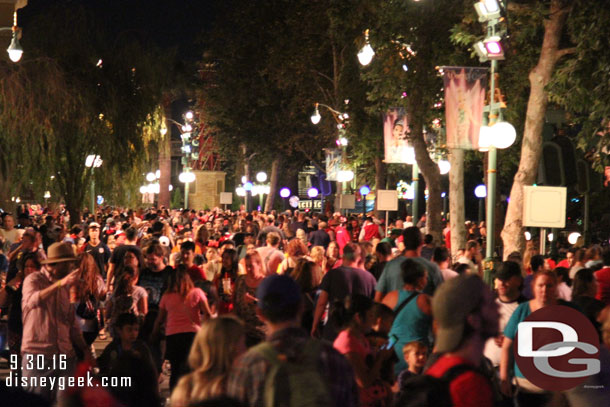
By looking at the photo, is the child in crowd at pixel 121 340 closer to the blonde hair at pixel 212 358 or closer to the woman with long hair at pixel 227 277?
the woman with long hair at pixel 227 277

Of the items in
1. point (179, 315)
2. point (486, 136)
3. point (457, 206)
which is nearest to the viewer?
point (179, 315)

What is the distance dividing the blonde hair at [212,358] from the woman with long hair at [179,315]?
183 inches

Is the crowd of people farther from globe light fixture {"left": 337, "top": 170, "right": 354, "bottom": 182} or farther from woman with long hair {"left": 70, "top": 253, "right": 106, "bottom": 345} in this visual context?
globe light fixture {"left": 337, "top": 170, "right": 354, "bottom": 182}

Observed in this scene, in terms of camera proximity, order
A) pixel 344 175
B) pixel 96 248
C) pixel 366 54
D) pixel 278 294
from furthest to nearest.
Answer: pixel 344 175
pixel 366 54
pixel 96 248
pixel 278 294

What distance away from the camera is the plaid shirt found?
15.8ft

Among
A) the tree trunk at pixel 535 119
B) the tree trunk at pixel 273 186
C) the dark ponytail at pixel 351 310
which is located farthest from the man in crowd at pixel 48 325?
the tree trunk at pixel 273 186

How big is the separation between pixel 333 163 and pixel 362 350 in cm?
3533

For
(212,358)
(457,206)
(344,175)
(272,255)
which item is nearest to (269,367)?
(212,358)

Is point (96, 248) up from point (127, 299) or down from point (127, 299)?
up

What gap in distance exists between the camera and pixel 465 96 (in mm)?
19547

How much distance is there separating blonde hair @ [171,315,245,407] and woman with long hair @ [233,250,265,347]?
494 cm

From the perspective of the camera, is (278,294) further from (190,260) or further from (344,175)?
(344,175)

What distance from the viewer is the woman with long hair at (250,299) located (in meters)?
10.5

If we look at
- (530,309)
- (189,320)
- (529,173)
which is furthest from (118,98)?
(530,309)
